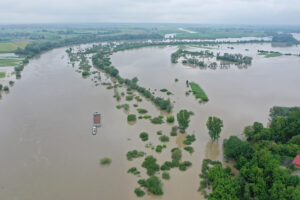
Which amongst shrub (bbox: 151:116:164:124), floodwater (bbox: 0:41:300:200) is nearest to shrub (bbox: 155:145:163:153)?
floodwater (bbox: 0:41:300:200)

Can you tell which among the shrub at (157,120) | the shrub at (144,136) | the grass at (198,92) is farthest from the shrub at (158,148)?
the grass at (198,92)

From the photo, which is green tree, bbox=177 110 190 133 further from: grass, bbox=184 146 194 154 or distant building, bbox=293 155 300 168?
distant building, bbox=293 155 300 168

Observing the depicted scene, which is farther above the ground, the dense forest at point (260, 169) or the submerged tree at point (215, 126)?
the submerged tree at point (215, 126)

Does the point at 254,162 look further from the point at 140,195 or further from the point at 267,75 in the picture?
the point at 267,75

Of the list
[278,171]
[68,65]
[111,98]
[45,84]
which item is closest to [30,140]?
[111,98]

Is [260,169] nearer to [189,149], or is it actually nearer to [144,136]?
[189,149]

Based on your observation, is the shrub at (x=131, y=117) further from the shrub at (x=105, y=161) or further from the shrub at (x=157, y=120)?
the shrub at (x=105, y=161)
